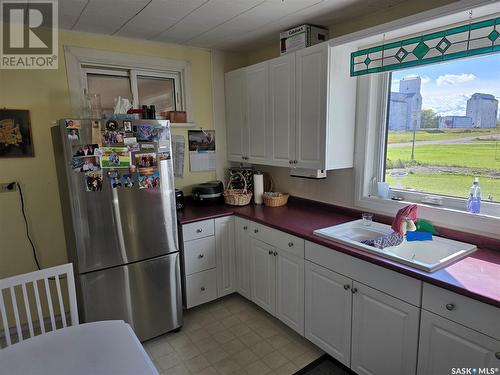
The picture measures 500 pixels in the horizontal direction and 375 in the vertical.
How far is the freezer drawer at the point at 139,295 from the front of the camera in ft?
6.86

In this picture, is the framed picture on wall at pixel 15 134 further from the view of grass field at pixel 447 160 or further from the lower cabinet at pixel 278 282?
the view of grass field at pixel 447 160

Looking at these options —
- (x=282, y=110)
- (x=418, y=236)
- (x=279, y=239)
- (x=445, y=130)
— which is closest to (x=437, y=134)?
(x=445, y=130)

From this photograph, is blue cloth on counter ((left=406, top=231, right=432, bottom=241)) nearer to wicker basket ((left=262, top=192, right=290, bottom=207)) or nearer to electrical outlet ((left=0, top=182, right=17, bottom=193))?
wicker basket ((left=262, top=192, right=290, bottom=207))

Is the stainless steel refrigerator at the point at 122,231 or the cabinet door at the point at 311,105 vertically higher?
the cabinet door at the point at 311,105

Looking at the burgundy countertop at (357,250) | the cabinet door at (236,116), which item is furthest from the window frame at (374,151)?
the cabinet door at (236,116)

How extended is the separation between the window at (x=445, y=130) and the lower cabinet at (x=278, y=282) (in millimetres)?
950

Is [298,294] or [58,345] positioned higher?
[58,345]

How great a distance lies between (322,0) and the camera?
193 cm

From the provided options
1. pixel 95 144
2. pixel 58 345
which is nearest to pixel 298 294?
pixel 58 345

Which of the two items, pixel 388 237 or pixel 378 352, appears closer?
pixel 378 352

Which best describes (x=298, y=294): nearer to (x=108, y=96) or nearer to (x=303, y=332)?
(x=303, y=332)

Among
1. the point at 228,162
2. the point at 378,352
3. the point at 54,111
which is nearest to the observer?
the point at 378,352

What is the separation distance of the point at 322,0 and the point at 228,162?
69.3 inches

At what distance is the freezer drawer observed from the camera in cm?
209
